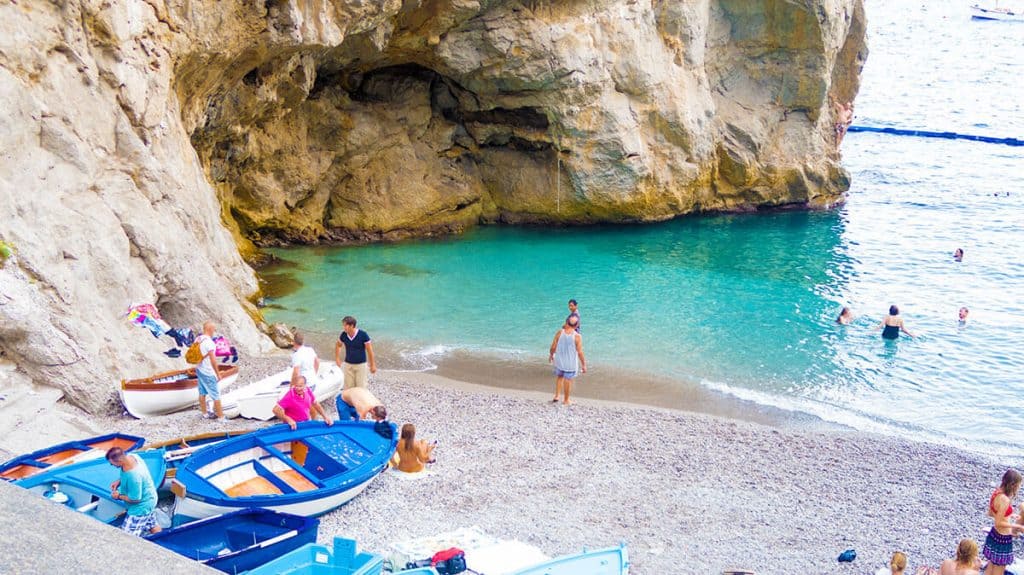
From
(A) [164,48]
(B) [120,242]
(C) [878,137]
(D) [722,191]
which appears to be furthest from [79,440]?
(C) [878,137]

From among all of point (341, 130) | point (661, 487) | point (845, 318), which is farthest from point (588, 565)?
point (341, 130)

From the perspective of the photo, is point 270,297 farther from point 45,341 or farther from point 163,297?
point 45,341

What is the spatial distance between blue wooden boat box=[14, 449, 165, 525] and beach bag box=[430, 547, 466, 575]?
11.1ft

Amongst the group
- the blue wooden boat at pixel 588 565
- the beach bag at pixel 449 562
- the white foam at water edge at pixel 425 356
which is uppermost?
the blue wooden boat at pixel 588 565

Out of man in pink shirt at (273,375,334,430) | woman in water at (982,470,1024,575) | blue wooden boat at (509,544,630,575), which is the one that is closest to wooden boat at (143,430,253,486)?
man in pink shirt at (273,375,334,430)

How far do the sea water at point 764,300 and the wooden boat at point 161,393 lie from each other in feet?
19.7

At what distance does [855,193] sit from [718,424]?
101 feet

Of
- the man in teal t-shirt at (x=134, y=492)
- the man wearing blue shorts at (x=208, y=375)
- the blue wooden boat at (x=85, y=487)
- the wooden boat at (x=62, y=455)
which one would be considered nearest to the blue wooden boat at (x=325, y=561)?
the man in teal t-shirt at (x=134, y=492)

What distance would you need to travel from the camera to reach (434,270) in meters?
26.8

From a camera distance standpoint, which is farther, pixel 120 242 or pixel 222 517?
pixel 120 242

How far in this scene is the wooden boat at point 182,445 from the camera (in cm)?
1063

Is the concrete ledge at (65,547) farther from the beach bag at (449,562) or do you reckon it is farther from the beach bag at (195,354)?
the beach bag at (195,354)

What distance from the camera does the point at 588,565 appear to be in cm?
891

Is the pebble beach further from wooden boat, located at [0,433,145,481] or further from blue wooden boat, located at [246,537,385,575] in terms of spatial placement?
blue wooden boat, located at [246,537,385,575]
